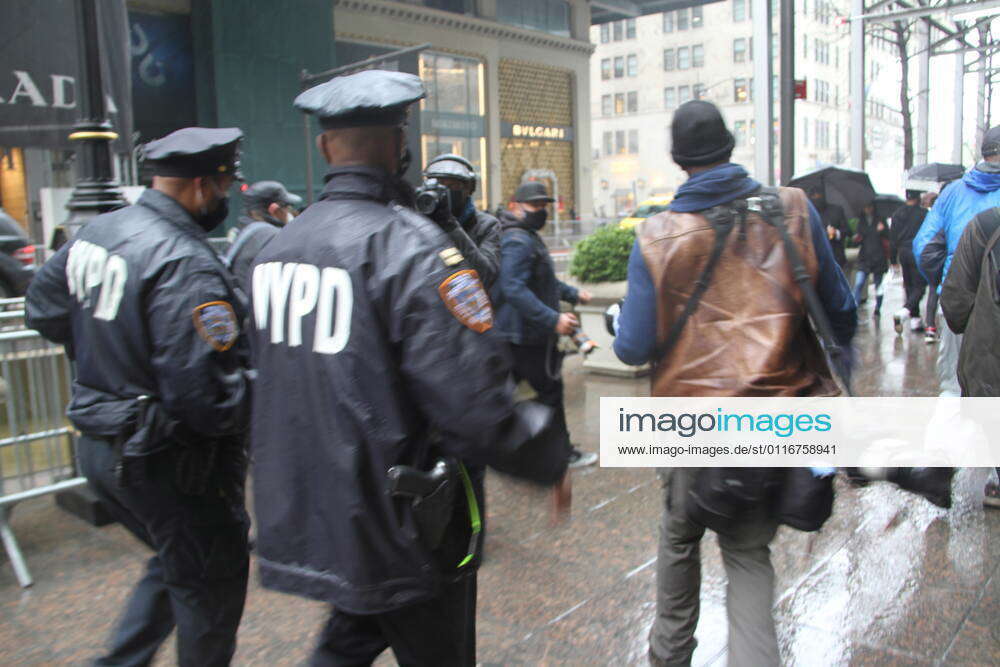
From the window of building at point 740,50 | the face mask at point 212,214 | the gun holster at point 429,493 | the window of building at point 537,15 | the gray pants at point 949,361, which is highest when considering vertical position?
the window of building at point 740,50

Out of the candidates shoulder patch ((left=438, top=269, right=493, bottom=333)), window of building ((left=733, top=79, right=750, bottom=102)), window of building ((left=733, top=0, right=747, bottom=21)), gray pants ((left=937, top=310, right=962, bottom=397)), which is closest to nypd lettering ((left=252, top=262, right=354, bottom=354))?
shoulder patch ((left=438, top=269, right=493, bottom=333))

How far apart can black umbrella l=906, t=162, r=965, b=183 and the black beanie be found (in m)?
7.81

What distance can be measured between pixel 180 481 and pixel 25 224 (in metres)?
20.7

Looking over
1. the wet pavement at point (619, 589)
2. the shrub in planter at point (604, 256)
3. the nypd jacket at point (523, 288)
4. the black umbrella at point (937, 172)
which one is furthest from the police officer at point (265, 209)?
the black umbrella at point (937, 172)

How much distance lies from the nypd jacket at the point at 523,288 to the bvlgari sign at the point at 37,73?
22.6 feet

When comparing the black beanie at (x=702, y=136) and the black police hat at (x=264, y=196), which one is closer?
the black beanie at (x=702, y=136)

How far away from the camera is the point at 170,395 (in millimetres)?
2461

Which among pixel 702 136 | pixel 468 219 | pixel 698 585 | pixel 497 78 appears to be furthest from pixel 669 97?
pixel 698 585

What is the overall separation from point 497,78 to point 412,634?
38105mm

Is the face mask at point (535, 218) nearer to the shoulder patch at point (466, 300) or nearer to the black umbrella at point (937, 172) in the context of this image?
the shoulder patch at point (466, 300)

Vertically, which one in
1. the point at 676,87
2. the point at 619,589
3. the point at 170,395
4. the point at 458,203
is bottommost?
the point at 619,589

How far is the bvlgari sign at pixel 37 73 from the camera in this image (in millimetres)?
10516

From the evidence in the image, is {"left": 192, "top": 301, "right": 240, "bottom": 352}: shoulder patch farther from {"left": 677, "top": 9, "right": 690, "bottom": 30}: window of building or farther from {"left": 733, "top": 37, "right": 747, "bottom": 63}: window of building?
{"left": 677, "top": 9, "right": 690, "bottom": 30}: window of building

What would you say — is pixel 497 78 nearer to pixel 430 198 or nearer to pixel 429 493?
pixel 430 198
